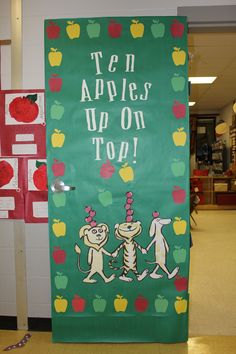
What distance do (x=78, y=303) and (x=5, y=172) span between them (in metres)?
1.03

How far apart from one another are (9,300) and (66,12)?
6.71 feet

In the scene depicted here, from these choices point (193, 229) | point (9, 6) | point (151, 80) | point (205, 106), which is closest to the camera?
point (151, 80)

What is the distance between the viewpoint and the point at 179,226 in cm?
214

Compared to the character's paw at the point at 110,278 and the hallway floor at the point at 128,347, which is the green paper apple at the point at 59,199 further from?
the hallway floor at the point at 128,347

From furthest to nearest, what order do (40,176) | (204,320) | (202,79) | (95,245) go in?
(202,79) < (204,320) < (40,176) < (95,245)

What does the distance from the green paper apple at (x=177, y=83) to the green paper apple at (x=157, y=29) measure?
0.27 m

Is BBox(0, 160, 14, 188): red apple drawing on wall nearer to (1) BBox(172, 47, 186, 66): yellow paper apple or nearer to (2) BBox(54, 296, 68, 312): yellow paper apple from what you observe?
(2) BBox(54, 296, 68, 312): yellow paper apple

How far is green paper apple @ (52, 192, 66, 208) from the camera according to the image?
2.17m

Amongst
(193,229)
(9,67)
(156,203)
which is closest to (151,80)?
(156,203)

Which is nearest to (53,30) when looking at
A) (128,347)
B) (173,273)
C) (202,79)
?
(173,273)

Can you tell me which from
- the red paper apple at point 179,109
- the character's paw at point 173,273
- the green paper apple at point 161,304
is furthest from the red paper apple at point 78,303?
the red paper apple at point 179,109

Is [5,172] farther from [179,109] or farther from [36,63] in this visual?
[179,109]

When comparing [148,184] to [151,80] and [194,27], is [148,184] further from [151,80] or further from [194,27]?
[194,27]

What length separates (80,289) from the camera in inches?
86.7
